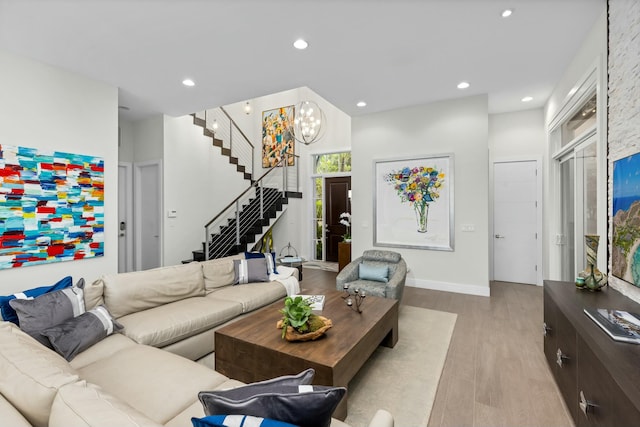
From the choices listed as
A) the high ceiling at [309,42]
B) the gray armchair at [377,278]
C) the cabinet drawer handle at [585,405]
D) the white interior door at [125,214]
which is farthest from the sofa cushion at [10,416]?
the white interior door at [125,214]

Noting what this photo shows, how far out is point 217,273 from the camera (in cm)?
339

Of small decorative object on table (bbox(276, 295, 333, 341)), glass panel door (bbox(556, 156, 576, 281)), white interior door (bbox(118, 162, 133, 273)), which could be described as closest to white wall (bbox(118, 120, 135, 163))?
white interior door (bbox(118, 162, 133, 273))

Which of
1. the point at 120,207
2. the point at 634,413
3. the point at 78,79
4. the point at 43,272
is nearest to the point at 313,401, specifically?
the point at 634,413

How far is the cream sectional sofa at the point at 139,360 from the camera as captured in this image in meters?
0.90

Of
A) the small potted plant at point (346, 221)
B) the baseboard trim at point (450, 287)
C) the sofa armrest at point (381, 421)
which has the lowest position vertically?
the baseboard trim at point (450, 287)

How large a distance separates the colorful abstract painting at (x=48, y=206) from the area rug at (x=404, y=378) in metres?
3.72

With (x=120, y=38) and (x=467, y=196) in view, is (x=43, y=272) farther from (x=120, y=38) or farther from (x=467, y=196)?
(x=467, y=196)

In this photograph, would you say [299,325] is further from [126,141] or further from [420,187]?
[126,141]

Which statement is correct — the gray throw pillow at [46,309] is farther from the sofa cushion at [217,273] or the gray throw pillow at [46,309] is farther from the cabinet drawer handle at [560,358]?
the cabinet drawer handle at [560,358]

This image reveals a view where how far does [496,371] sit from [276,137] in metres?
6.70

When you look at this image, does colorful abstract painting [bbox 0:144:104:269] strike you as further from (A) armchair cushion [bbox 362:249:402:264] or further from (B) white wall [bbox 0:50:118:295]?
(A) armchair cushion [bbox 362:249:402:264]

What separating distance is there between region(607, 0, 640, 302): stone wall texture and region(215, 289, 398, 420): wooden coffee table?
1848 mm

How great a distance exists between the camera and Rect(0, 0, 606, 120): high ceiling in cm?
251

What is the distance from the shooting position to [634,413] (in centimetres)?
103
